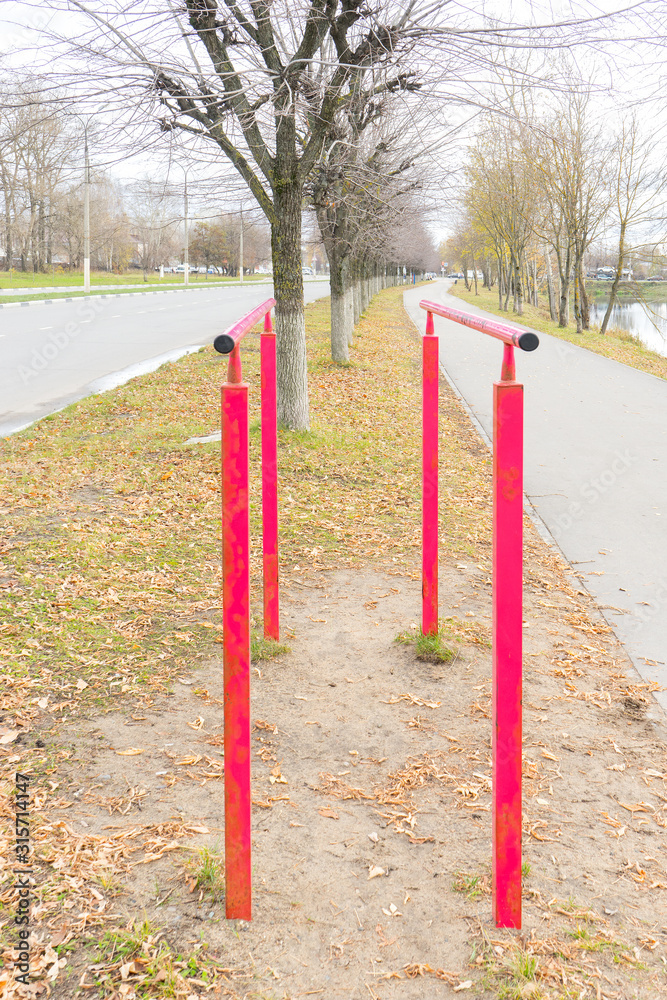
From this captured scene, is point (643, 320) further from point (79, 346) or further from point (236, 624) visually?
point (236, 624)

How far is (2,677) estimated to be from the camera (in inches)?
147

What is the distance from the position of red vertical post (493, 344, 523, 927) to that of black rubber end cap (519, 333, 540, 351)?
0.16 meters

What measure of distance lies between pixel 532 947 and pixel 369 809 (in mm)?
791

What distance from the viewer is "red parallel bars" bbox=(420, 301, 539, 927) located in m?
2.16

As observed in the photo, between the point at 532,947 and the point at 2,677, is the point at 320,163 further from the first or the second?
the point at 532,947

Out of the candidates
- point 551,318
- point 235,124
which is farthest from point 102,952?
point 551,318

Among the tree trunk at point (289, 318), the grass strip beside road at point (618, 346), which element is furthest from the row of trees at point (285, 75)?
the grass strip beside road at point (618, 346)

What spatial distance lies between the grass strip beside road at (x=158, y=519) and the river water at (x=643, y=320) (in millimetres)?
16283

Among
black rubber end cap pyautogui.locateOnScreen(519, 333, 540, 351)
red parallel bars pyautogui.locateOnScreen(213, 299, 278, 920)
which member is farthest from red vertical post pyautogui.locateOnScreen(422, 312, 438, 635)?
black rubber end cap pyautogui.locateOnScreen(519, 333, 540, 351)

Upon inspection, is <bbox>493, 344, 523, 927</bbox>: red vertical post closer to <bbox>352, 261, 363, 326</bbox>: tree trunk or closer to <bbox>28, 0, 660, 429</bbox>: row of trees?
<bbox>28, 0, 660, 429</bbox>: row of trees

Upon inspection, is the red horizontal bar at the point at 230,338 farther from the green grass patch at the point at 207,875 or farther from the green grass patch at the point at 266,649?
the green grass patch at the point at 266,649

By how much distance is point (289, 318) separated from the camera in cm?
920

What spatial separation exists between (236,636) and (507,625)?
70cm

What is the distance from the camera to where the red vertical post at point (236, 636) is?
6.98ft
